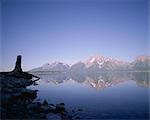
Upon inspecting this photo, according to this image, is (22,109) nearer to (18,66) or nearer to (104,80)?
(18,66)

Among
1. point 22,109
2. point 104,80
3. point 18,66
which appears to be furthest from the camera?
point 104,80

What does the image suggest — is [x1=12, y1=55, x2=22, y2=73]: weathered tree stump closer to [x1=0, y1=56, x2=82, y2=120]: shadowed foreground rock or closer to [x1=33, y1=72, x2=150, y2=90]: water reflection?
[x1=0, y1=56, x2=82, y2=120]: shadowed foreground rock

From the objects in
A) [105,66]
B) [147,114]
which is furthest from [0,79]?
[105,66]

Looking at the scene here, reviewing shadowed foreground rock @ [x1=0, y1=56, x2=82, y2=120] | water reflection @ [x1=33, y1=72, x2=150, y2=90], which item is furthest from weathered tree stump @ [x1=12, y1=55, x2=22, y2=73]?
water reflection @ [x1=33, y1=72, x2=150, y2=90]

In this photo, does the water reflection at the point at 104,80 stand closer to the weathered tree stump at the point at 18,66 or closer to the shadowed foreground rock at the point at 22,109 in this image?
the weathered tree stump at the point at 18,66

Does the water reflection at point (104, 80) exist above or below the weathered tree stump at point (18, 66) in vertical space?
below

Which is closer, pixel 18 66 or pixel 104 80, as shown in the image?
pixel 18 66

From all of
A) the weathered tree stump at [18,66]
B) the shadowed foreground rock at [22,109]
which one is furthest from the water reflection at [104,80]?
the shadowed foreground rock at [22,109]

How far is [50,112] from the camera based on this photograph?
10133 mm

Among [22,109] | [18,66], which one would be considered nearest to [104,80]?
[18,66]

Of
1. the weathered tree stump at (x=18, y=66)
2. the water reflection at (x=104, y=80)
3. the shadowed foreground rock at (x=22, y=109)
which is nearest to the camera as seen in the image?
the shadowed foreground rock at (x=22, y=109)

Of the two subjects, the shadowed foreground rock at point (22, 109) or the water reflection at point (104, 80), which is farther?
the water reflection at point (104, 80)

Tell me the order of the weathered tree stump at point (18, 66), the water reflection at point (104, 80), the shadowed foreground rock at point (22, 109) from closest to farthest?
1. the shadowed foreground rock at point (22, 109)
2. the weathered tree stump at point (18, 66)
3. the water reflection at point (104, 80)

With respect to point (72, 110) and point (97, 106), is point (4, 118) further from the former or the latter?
point (97, 106)
